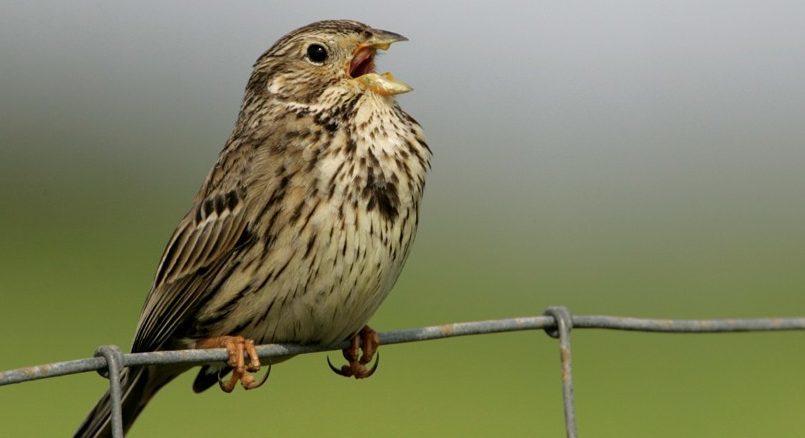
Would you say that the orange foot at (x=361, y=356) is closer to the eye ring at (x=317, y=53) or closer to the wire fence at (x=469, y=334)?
the wire fence at (x=469, y=334)

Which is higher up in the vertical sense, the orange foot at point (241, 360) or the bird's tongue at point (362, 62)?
the bird's tongue at point (362, 62)

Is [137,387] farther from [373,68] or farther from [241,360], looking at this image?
[373,68]

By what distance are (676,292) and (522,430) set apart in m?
6.38

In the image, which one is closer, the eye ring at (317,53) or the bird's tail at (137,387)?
the bird's tail at (137,387)

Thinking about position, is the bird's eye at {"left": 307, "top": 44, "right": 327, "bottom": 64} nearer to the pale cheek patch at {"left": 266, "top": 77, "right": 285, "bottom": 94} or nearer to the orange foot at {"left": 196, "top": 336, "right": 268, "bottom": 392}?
the pale cheek patch at {"left": 266, "top": 77, "right": 285, "bottom": 94}

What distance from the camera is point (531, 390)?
41.3 feet

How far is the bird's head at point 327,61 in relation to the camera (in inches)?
225

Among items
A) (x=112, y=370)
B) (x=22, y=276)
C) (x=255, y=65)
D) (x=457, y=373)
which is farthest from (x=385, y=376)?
(x=112, y=370)

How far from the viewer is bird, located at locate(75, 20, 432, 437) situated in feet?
17.1

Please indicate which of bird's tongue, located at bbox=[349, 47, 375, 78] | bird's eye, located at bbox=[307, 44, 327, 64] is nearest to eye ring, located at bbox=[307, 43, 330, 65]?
bird's eye, located at bbox=[307, 44, 327, 64]

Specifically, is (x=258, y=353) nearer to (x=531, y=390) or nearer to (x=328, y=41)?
(x=328, y=41)

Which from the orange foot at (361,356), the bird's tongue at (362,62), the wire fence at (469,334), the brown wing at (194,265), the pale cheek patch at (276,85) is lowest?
the wire fence at (469,334)

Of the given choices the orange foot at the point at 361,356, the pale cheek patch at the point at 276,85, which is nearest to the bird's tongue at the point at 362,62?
the pale cheek patch at the point at 276,85

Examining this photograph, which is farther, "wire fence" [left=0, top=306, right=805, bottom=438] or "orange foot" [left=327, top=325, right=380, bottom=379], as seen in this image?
"orange foot" [left=327, top=325, right=380, bottom=379]
